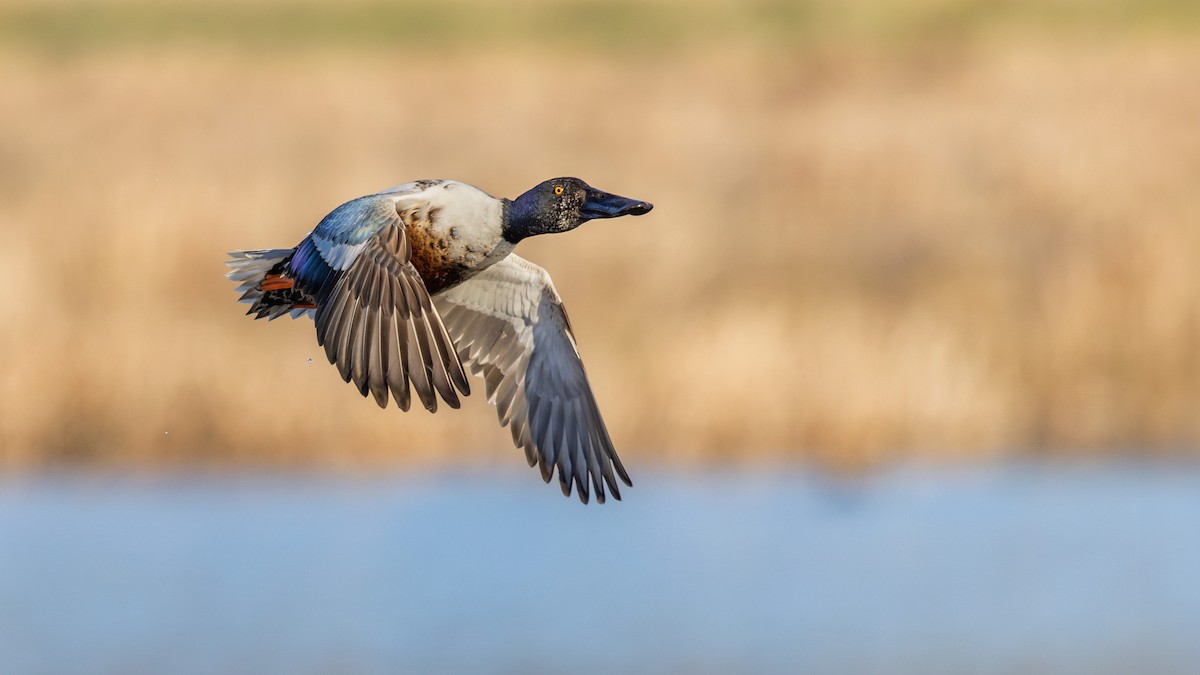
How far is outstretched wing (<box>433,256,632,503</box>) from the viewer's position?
6.55m

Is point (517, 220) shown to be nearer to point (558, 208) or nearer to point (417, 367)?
point (558, 208)

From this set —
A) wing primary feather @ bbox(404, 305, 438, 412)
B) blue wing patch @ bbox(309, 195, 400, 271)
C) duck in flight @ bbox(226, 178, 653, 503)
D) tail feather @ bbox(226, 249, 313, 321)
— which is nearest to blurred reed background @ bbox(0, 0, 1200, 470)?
tail feather @ bbox(226, 249, 313, 321)

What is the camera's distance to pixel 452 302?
682 cm

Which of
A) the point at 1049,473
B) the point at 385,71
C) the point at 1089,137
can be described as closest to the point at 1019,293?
the point at 1049,473

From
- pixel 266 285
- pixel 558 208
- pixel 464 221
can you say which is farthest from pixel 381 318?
pixel 266 285

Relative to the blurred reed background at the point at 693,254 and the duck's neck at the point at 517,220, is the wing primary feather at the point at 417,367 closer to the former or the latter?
the duck's neck at the point at 517,220

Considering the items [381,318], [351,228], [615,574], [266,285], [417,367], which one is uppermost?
[351,228]

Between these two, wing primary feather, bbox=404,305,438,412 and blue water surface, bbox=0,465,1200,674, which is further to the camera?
blue water surface, bbox=0,465,1200,674

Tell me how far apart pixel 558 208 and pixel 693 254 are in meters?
5.31

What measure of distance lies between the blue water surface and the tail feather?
108 inches

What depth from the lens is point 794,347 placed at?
10.3 metres

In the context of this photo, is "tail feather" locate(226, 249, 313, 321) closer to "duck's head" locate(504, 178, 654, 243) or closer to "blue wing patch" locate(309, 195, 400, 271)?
"blue wing patch" locate(309, 195, 400, 271)

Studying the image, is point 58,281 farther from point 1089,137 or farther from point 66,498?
point 1089,137

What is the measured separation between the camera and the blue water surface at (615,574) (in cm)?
910
